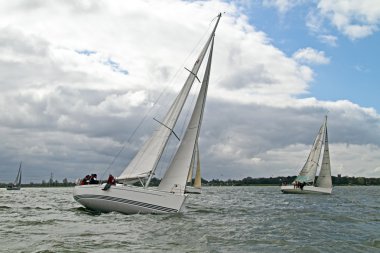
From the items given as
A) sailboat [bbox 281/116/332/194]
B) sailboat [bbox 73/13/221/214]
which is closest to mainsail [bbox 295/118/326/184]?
sailboat [bbox 281/116/332/194]

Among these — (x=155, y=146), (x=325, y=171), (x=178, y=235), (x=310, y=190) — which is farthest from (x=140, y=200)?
(x=325, y=171)

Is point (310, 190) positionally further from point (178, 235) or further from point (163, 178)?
point (178, 235)

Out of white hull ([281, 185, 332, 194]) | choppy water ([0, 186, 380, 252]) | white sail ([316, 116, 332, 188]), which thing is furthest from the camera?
white sail ([316, 116, 332, 188])

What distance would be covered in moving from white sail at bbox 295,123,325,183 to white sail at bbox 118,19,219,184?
5445 cm

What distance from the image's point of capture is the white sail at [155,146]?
78.0 feet

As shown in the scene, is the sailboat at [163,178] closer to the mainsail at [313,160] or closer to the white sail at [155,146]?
the white sail at [155,146]

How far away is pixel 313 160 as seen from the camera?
7494 centimetres

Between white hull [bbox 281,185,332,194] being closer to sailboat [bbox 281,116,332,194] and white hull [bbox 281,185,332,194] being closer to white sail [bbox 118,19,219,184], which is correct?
sailboat [bbox 281,116,332,194]

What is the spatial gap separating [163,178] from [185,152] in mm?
1950

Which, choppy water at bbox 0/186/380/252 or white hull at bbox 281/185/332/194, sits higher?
white hull at bbox 281/185/332/194

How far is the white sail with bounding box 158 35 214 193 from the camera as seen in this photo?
2384cm

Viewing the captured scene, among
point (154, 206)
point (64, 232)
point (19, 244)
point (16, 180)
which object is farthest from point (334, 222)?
point (16, 180)

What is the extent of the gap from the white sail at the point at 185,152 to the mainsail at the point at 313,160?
53.7m

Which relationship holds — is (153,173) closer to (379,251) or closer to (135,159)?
(135,159)
